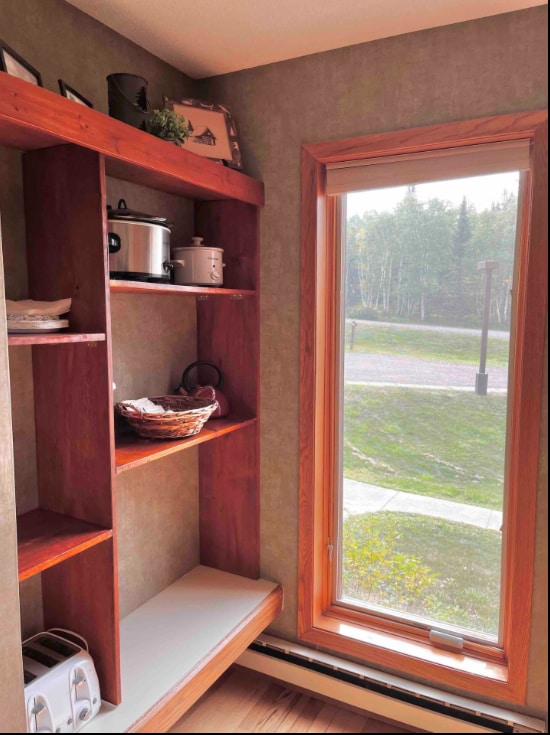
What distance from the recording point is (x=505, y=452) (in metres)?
1.73

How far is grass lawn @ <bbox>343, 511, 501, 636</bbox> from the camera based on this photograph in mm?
1804

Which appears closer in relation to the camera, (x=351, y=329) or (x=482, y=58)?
(x=482, y=58)

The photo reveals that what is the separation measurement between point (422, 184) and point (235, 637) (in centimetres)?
159

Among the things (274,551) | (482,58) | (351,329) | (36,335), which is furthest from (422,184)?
(274,551)

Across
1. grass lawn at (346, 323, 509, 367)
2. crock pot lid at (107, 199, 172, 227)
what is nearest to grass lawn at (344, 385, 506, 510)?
grass lawn at (346, 323, 509, 367)

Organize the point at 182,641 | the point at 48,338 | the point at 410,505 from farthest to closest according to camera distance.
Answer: the point at 410,505 < the point at 182,641 < the point at 48,338

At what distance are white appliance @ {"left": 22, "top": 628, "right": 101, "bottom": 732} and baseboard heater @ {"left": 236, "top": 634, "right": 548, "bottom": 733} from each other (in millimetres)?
810

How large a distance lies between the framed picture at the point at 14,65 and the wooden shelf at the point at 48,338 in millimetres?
599

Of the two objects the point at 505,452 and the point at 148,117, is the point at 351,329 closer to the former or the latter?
the point at 505,452

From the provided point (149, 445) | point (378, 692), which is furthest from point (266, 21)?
point (378, 692)

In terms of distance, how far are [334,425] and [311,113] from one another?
3.61ft

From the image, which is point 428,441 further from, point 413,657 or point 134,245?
point 134,245

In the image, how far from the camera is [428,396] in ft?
6.06

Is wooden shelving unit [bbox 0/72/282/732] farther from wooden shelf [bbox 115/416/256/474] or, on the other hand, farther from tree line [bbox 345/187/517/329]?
tree line [bbox 345/187/517/329]
